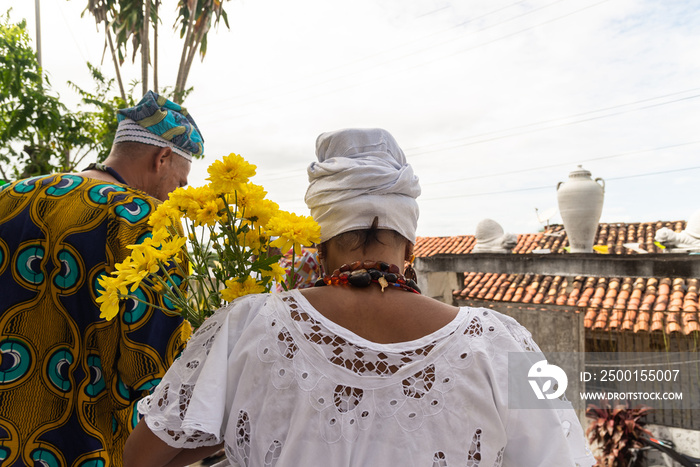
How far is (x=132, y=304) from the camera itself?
55.2 inches

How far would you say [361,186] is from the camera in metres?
1.12

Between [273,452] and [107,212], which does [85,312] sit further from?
[273,452]

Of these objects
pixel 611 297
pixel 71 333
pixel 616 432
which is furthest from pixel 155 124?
pixel 611 297

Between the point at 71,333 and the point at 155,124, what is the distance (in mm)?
751

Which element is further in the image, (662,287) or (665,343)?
(662,287)

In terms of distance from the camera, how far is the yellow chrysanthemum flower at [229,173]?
1092 mm

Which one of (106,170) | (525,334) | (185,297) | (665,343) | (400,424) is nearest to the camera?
(400,424)

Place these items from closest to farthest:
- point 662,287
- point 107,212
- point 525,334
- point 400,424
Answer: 1. point 400,424
2. point 525,334
3. point 107,212
4. point 662,287

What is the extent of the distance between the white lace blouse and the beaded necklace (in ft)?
0.30

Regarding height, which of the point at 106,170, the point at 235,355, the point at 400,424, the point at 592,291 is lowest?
the point at 400,424

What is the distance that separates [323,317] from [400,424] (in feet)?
0.85

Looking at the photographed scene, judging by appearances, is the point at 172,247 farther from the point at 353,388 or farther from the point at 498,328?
the point at 498,328

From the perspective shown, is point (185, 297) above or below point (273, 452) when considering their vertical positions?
above

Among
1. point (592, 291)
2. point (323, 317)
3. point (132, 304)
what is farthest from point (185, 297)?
point (592, 291)
